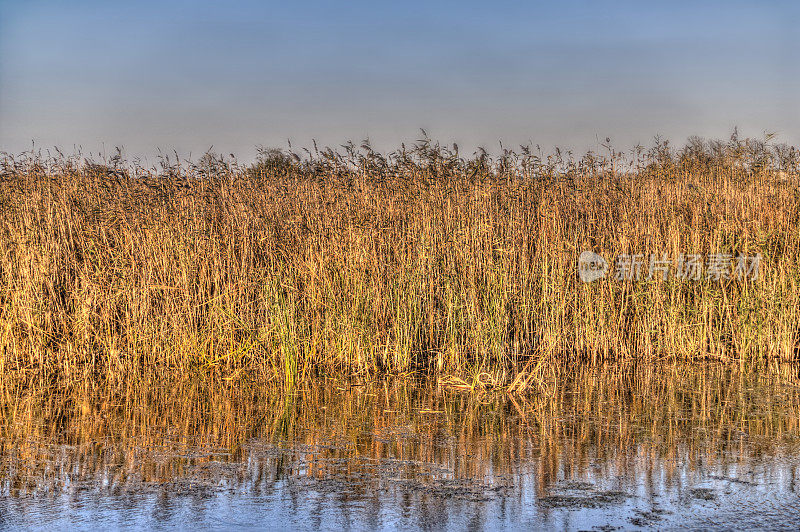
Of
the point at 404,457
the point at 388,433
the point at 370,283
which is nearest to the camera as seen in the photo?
the point at 404,457

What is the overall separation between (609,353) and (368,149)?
3.11 m

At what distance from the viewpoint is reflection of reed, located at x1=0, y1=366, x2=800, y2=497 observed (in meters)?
3.54

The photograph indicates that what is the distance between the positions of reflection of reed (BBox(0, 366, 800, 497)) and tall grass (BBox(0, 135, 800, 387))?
60cm

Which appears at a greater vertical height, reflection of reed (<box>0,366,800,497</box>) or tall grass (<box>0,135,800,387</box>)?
tall grass (<box>0,135,800,387</box>)

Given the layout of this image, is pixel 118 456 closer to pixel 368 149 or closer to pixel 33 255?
pixel 33 255

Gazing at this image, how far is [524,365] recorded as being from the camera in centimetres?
602

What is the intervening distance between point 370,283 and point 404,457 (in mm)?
2619

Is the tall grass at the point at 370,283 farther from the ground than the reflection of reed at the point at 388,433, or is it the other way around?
the tall grass at the point at 370,283

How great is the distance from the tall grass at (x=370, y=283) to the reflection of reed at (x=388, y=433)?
1.98 ft

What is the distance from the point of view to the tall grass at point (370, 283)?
19.8ft

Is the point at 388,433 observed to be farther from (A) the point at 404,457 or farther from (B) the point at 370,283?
(B) the point at 370,283

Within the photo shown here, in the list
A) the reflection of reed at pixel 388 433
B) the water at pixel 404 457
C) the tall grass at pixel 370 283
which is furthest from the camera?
the tall grass at pixel 370 283

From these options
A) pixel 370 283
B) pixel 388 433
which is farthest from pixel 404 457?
pixel 370 283

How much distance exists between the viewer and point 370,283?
627 centimetres
